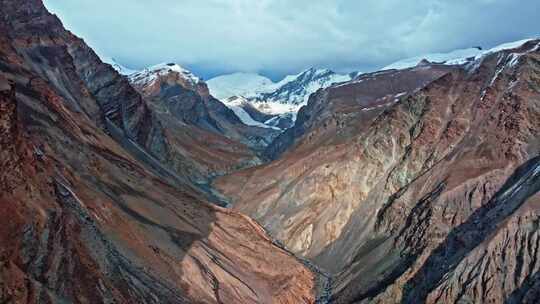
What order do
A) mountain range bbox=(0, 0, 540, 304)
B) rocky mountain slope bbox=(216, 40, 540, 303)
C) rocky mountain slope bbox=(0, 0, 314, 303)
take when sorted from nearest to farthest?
rocky mountain slope bbox=(0, 0, 314, 303) < mountain range bbox=(0, 0, 540, 304) < rocky mountain slope bbox=(216, 40, 540, 303)

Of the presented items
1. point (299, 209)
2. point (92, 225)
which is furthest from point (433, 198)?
point (92, 225)

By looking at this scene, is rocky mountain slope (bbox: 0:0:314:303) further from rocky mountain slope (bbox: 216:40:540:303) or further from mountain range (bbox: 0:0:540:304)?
rocky mountain slope (bbox: 216:40:540:303)

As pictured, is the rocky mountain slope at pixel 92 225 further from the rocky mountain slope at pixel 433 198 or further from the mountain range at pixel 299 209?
the rocky mountain slope at pixel 433 198

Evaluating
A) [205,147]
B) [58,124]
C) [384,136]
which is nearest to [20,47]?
[58,124]

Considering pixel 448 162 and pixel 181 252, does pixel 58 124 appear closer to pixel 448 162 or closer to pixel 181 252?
pixel 181 252

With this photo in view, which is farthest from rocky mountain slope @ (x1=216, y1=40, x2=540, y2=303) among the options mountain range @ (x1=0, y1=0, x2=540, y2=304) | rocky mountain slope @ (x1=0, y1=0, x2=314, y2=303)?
rocky mountain slope @ (x1=0, y1=0, x2=314, y2=303)
